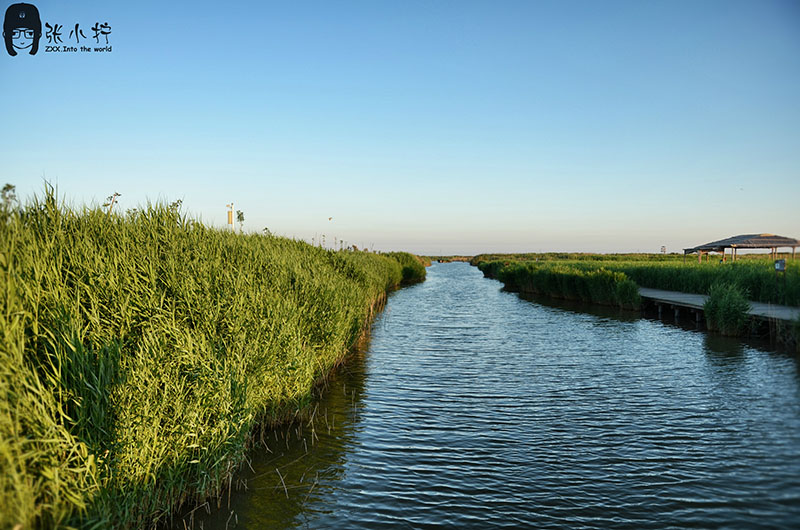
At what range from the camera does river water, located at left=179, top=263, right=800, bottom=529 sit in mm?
6125

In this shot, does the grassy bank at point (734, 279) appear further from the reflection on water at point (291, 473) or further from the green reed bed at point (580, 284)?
the reflection on water at point (291, 473)

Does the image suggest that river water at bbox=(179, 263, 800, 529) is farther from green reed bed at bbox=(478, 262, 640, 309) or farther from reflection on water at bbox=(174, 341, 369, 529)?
green reed bed at bbox=(478, 262, 640, 309)

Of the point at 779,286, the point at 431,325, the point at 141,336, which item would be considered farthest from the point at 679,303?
the point at 141,336

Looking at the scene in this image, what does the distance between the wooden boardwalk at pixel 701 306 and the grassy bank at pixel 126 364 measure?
1460cm

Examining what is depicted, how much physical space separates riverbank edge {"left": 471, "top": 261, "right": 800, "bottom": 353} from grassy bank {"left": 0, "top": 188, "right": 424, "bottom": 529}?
13.9 meters

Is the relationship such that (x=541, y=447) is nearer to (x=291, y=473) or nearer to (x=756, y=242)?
(x=291, y=473)

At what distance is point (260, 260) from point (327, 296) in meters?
1.86

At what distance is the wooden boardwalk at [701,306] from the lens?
1630 cm

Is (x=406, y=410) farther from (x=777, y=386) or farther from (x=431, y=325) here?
(x=431, y=325)

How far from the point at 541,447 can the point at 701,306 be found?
16.5 metres

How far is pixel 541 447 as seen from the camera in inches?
327

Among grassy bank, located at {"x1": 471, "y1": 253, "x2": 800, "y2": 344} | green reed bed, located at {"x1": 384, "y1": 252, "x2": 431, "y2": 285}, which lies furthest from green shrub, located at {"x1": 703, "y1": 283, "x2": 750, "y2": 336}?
green reed bed, located at {"x1": 384, "y1": 252, "x2": 431, "y2": 285}

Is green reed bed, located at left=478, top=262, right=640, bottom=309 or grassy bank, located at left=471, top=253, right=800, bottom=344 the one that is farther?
green reed bed, located at left=478, top=262, right=640, bottom=309

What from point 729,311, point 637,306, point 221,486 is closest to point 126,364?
point 221,486
